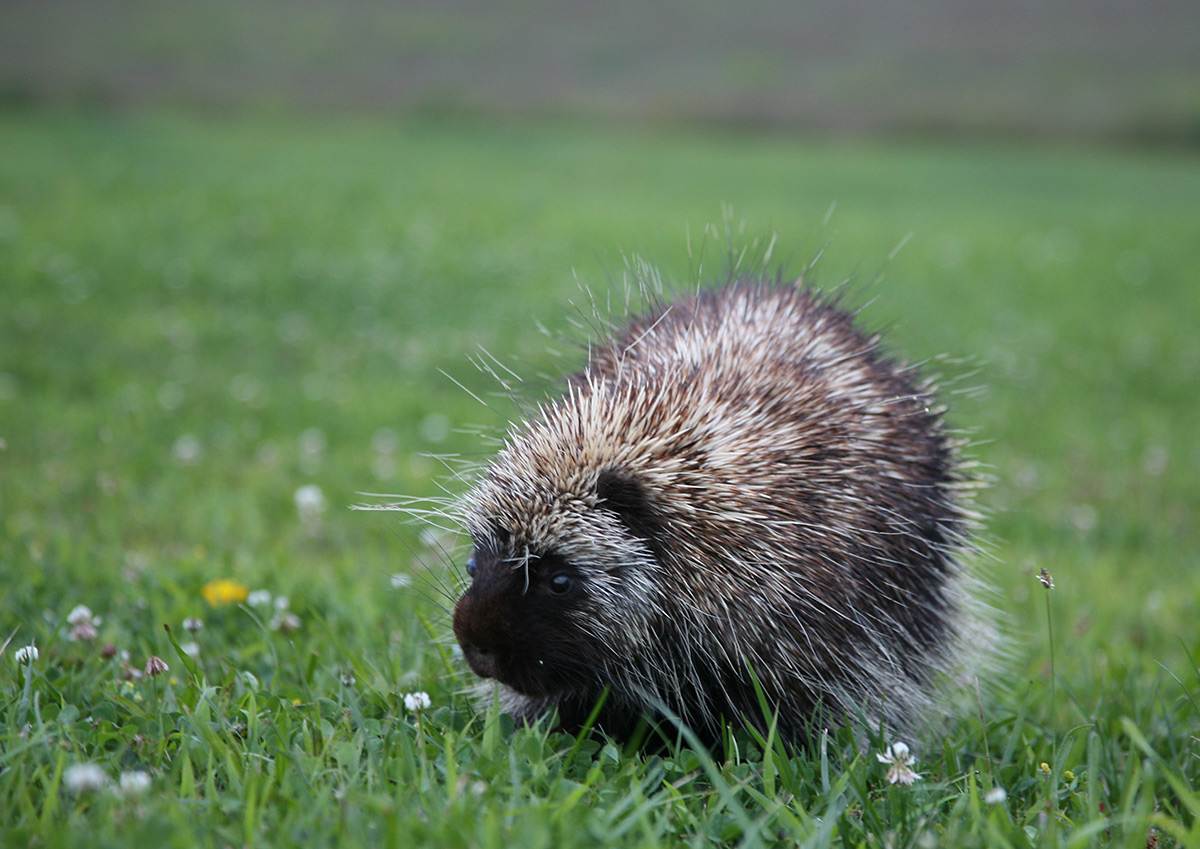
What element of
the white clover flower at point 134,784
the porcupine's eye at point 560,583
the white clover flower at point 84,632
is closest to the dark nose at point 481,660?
the porcupine's eye at point 560,583

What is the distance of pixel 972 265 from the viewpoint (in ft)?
50.9

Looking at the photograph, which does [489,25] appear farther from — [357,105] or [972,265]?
[972,265]

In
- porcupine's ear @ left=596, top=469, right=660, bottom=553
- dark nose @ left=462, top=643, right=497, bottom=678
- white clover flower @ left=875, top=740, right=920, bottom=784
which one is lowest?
dark nose @ left=462, top=643, right=497, bottom=678

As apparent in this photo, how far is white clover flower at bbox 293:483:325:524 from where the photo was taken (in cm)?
502

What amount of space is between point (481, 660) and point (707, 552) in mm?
734

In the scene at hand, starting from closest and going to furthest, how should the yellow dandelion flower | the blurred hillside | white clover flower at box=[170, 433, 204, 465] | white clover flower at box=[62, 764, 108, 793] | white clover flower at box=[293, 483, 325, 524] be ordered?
white clover flower at box=[62, 764, 108, 793] < the yellow dandelion flower < white clover flower at box=[293, 483, 325, 524] < white clover flower at box=[170, 433, 204, 465] < the blurred hillside

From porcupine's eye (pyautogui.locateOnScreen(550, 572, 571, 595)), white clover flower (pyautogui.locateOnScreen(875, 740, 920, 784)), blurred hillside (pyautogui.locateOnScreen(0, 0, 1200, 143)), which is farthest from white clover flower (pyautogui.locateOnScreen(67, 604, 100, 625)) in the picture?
blurred hillside (pyautogui.locateOnScreen(0, 0, 1200, 143))

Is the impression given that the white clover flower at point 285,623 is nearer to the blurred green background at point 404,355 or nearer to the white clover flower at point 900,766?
the blurred green background at point 404,355

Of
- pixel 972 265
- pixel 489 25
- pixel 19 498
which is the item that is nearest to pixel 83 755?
pixel 19 498

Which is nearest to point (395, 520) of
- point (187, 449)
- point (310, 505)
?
point (310, 505)

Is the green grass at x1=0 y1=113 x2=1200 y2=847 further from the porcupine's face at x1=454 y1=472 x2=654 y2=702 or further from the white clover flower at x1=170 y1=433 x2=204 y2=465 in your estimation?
the porcupine's face at x1=454 y1=472 x2=654 y2=702

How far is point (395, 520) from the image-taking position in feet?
19.8

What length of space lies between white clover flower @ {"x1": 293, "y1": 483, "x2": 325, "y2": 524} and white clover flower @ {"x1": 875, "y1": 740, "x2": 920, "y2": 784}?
2.94 m

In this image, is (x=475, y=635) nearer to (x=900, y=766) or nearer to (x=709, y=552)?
(x=709, y=552)
